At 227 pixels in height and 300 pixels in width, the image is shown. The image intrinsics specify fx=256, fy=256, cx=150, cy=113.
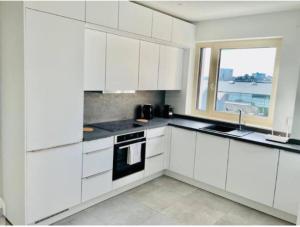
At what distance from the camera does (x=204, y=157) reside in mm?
3424

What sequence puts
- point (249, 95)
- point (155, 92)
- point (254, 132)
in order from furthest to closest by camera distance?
point (155, 92) → point (249, 95) → point (254, 132)

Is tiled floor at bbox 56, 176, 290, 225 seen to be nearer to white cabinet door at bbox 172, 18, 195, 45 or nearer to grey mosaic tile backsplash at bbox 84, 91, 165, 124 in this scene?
grey mosaic tile backsplash at bbox 84, 91, 165, 124

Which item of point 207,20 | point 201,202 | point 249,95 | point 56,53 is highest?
point 207,20

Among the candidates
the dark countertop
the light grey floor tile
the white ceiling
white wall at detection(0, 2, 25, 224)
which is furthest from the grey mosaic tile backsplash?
the light grey floor tile

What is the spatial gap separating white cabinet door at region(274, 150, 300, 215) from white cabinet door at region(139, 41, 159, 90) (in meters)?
1.85

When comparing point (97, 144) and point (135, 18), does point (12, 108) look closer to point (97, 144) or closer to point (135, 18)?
point (97, 144)

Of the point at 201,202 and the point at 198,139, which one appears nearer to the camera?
the point at 201,202

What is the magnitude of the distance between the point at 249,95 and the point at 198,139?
1.01m

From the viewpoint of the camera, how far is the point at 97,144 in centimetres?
280

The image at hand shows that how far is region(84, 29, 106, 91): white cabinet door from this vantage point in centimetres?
275

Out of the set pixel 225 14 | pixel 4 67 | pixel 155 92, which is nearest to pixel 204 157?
pixel 155 92

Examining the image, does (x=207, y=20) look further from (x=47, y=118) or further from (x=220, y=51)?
(x=47, y=118)

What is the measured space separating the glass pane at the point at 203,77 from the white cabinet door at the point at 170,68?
35 centimetres

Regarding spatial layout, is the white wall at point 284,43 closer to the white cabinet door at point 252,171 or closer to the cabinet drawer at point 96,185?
the white cabinet door at point 252,171
